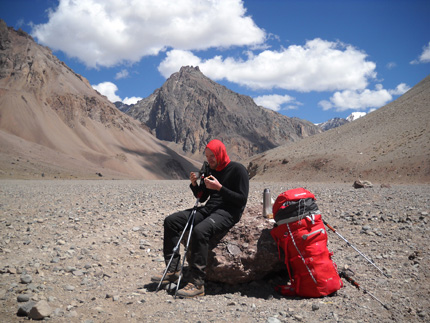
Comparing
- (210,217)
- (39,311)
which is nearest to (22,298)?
(39,311)

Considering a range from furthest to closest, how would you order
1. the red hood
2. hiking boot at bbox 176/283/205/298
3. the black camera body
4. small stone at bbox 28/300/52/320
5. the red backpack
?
the black camera body
the red hood
hiking boot at bbox 176/283/205/298
the red backpack
small stone at bbox 28/300/52/320

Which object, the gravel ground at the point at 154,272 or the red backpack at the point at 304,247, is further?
the red backpack at the point at 304,247

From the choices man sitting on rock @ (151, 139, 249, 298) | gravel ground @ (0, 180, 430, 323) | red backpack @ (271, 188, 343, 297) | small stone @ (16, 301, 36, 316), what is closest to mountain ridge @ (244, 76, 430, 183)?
gravel ground @ (0, 180, 430, 323)

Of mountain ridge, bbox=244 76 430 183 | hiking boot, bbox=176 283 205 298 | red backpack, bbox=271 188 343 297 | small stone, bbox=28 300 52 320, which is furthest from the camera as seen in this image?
mountain ridge, bbox=244 76 430 183

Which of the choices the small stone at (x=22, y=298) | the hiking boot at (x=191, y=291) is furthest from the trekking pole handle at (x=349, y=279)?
the small stone at (x=22, y=298)

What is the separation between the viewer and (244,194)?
218 inches

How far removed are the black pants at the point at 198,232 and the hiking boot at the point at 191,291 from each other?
64 millimetres

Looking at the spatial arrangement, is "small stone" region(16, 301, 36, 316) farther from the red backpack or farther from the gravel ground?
the red backpack

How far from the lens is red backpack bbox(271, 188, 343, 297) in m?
4.99

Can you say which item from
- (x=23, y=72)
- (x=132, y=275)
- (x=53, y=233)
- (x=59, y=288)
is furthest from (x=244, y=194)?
(x=23, y=72)

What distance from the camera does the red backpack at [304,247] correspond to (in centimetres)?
499

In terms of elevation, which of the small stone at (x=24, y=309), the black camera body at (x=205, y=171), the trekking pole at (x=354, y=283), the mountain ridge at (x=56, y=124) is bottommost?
the trekking pole at (x=354, y=283)

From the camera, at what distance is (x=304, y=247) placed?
5082 millimetres

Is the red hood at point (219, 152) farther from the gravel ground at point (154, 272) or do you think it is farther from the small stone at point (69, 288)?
the small stone at point (69, 288)
